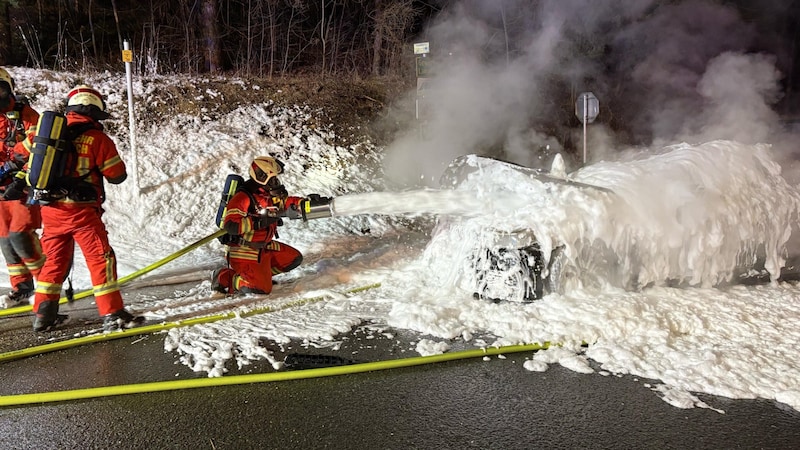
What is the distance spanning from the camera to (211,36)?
13203 mm

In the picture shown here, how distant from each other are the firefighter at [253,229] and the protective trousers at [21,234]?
1.60 metres

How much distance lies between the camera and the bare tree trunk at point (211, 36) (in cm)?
1309

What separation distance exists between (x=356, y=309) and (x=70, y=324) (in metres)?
2.26

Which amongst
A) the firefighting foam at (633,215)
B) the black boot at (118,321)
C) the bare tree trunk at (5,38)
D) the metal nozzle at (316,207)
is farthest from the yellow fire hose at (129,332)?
the bare tree trunk at (5,38)

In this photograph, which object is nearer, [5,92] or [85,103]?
[85,103]

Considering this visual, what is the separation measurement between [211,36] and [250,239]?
10065 millimetres

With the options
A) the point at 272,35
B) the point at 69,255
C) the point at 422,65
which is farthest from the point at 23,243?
the point at 272,35

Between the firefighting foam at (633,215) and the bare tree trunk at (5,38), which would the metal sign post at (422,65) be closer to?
the firefighting foam at (633,215)

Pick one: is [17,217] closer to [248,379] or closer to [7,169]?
[7,169]

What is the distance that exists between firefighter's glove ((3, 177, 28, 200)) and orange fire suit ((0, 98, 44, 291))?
32 cm

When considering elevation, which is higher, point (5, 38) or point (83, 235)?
point (5, 38)

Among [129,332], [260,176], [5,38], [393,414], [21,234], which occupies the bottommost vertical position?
[393,414]

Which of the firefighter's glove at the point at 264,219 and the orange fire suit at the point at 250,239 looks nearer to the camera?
the orange fire suit at the point at 250,239

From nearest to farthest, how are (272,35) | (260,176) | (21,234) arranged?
(21,234)
(260,176)
(272,35)
